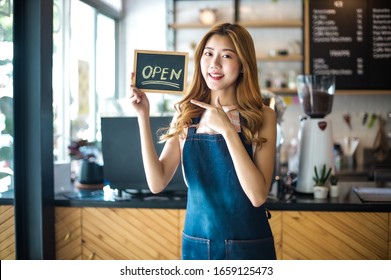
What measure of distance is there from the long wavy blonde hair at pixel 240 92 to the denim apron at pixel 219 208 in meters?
0.04

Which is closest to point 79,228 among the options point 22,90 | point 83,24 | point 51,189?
point 51,189

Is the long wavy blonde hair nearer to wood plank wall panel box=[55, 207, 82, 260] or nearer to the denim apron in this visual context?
the denim apron

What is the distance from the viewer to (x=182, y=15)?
3.69 m

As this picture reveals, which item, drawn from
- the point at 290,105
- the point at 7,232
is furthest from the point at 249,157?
the point at 290,105

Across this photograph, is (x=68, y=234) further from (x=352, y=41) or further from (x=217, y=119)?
(x=352, y=41)

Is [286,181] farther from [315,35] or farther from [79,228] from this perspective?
[315,35]

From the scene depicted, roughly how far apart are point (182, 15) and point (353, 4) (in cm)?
128

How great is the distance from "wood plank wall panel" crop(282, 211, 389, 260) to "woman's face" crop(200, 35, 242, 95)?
0.75 meters

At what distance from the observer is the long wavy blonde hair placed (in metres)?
1.07

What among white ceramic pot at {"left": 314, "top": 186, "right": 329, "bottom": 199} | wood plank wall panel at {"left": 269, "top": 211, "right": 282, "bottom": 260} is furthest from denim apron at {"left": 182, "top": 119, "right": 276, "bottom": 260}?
white ceramic pot at {"left": 314, "top": 186, "right": 329, "bottom": 199}

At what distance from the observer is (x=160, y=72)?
115 centimetres

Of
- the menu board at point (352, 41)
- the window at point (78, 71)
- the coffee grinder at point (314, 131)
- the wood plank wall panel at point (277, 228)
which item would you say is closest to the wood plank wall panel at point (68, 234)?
the window at point (78, 71)

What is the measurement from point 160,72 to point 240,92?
20 centimetres

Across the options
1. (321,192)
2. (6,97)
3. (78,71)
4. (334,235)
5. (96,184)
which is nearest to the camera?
(6,97)
